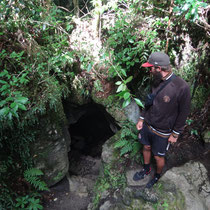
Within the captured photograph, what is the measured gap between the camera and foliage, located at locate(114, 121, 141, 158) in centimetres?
406

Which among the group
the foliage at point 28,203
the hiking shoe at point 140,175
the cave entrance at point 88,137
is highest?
the hiking shoe at point 140,175

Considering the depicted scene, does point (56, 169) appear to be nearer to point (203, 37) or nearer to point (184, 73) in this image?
point (184, 73)

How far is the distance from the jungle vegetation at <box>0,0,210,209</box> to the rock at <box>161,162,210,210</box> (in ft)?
4.89

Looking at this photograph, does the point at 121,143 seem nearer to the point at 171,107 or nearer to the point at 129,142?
the point at 129,142

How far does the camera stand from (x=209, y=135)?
12.8ft

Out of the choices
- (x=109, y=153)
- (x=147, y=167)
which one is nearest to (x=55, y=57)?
(x=109, y=153)

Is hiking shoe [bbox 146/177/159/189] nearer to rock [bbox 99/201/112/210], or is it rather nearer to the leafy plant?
the leafy plant

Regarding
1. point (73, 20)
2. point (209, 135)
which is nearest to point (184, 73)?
point (209, 135)

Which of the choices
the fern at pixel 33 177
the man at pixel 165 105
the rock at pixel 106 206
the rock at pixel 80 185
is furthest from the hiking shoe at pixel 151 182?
the fern at pixel 33 177

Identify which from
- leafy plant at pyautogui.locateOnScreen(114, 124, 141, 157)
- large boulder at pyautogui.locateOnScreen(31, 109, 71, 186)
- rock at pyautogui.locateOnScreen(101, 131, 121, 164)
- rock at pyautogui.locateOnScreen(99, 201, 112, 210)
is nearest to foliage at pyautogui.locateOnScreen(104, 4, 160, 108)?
leafy plant at pyautogui.locateOnScreen(114, 124, 141, 157)

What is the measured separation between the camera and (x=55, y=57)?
3.39 meters

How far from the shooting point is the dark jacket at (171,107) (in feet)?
8.64

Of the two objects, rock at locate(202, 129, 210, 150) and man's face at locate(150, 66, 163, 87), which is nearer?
man's face at locate(150, 66, 163, 87)

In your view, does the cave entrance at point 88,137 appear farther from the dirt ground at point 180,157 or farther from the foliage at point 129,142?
the foliage at point 129,142
